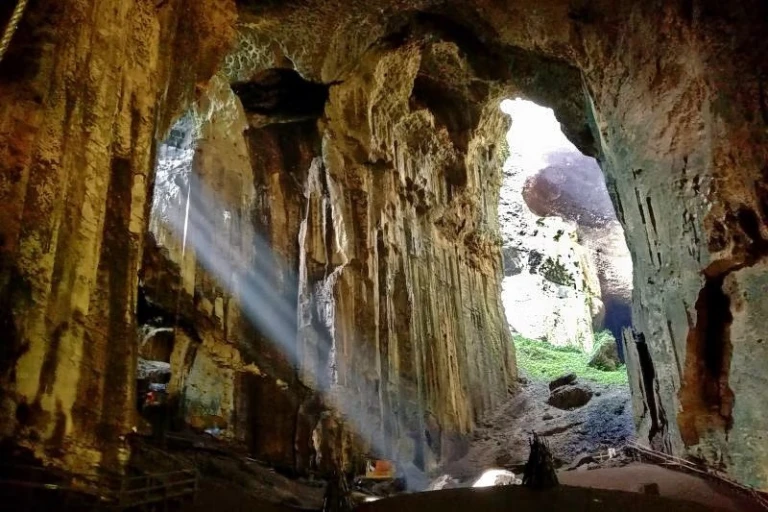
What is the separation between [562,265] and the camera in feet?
116

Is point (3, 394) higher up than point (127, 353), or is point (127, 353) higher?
point (127, 353)

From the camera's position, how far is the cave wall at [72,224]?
5.98 metres

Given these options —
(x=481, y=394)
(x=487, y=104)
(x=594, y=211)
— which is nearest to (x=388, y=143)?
(x=487, y=104)

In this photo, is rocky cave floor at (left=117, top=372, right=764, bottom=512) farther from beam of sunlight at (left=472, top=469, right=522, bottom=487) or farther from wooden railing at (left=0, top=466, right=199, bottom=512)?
beam of sunlight at (left=472, top=469, right=522, bottom=487)

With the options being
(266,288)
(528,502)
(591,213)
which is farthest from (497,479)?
(591,213)

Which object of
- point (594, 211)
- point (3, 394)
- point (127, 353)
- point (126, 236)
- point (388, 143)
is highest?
point (594, 211)

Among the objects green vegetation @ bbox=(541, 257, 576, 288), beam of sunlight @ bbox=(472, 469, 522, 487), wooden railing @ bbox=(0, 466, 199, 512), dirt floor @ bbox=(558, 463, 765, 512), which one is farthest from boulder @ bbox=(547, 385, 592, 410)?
wooden railing @ bbox=(0, 466, 199, 512)

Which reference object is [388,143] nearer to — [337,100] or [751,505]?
[337,100]

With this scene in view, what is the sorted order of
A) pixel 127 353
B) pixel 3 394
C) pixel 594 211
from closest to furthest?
pixel 3 394 → pixel 127 353 → pixel 594 211

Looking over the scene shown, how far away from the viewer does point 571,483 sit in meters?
11.1

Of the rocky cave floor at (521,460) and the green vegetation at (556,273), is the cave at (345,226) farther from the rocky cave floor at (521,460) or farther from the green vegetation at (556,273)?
the green vegetation at (556,273)

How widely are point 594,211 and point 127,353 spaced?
37879 millimetres

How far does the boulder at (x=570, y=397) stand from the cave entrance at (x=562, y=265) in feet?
16.3

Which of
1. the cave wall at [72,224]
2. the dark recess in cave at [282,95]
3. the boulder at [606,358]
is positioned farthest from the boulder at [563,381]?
the cave wall at [72,224]
